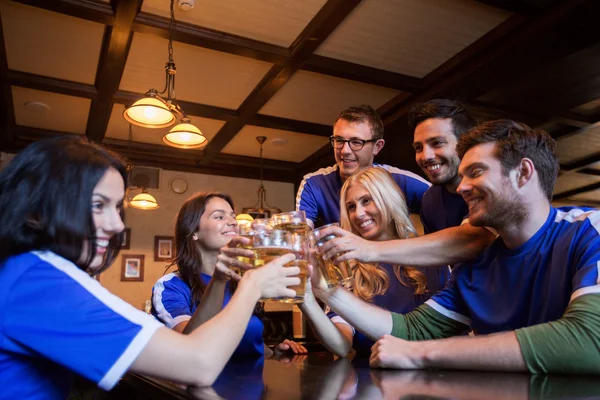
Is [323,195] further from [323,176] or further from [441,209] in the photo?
[441,209]

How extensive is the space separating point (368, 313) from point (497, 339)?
0.48 m

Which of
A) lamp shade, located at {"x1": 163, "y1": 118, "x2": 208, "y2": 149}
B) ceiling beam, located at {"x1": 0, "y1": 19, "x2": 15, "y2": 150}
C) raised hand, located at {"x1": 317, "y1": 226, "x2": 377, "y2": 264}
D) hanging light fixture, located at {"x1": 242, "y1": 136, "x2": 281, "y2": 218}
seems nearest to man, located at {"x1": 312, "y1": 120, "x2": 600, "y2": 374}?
raised hand, located at {"x1": 317, "y1": 226, "x2": 377, "y2": 264}

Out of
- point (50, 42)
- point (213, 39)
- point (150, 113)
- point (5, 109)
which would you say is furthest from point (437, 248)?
point (5, 109)

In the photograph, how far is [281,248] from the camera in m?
1.00

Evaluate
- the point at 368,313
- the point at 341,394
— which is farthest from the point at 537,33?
the point at 341,394

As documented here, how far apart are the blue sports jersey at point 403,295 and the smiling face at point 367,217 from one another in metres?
0.16

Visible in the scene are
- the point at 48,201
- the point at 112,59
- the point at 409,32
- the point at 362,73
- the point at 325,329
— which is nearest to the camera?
the point at 48,201

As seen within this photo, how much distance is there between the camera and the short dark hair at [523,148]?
1325 mm

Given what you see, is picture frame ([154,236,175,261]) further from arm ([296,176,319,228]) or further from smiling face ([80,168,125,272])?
smiling face ([80,168,125,272])

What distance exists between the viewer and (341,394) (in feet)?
2.62

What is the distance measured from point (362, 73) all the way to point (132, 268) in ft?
14.9

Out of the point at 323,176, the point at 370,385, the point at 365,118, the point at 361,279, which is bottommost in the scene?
the point at 370,385

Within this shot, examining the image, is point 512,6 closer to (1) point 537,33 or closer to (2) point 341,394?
(1) point 537,33

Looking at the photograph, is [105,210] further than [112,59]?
No
